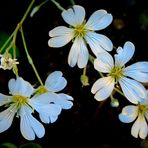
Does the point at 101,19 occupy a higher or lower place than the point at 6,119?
higher

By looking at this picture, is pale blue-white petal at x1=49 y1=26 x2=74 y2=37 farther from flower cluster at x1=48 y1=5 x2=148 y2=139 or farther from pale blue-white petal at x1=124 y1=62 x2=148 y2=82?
pale blue-white petal at x1=124 y1=62 x2=148 y2=82

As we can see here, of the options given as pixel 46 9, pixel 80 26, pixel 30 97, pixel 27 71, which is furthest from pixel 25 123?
pixel 46 9

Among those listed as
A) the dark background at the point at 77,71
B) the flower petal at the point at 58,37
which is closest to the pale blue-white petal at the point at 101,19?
the flower petal at the point at 58,37

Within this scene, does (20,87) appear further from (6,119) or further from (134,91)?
(134,91)

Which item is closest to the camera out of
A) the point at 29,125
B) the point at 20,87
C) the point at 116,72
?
the point at 20,87

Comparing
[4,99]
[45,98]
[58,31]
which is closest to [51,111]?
[45,98]

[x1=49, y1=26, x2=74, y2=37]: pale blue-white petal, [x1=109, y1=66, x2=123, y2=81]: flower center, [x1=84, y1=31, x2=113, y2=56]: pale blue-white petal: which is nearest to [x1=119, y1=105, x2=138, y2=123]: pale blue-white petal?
[x1=109, y1=66, x2=123, y2=81]: flower center
